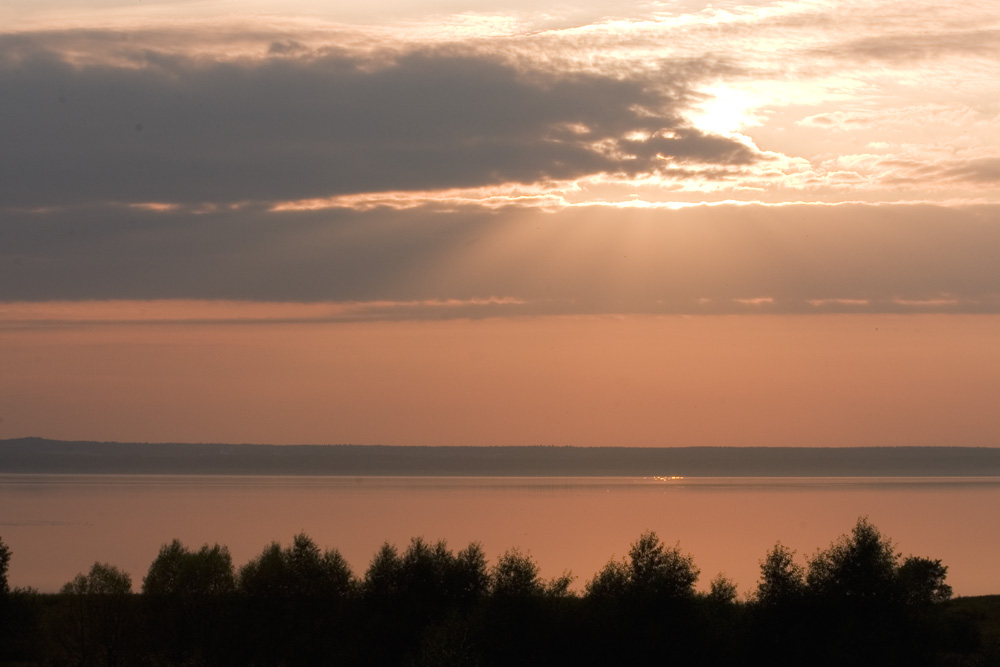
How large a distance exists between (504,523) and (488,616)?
81.9 metres

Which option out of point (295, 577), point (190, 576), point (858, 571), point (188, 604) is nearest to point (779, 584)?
point (858, 571)

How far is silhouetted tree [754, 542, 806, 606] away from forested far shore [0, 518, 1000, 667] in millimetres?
52

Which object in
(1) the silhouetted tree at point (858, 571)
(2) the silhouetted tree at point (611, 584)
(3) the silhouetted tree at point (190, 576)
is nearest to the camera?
(2) the silhouetted tree at point (611, 584)

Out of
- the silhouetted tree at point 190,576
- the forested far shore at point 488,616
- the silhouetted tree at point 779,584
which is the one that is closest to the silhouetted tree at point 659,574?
the forested far shore at point 488,616

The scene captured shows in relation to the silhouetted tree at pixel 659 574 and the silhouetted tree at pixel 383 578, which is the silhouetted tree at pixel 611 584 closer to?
the silhouetted tree at pixel 659 574

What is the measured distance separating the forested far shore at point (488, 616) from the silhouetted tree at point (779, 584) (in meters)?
0.05

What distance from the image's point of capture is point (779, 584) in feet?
134

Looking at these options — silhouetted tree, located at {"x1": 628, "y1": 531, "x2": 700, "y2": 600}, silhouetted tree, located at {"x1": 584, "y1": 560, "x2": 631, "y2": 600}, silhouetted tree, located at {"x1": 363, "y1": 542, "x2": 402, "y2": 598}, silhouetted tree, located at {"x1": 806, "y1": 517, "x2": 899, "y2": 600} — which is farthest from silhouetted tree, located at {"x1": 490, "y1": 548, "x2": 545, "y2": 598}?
silhouetted tree, located at {"x1": 806, "y1": 517, "x2": 899, "y2": 600}

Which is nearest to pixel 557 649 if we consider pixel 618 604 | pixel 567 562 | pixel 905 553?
pixel 618 604

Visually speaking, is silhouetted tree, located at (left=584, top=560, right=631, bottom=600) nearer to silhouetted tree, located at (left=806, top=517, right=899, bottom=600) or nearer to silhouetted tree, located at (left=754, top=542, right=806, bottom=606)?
silhouetted tree, located at (left=754, top=542, right=806, bottom=606)

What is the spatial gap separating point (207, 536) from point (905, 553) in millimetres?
60948

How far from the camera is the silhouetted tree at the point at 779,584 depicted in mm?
40594

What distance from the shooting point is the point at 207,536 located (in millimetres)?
103562

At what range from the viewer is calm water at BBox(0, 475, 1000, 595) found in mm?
85250
